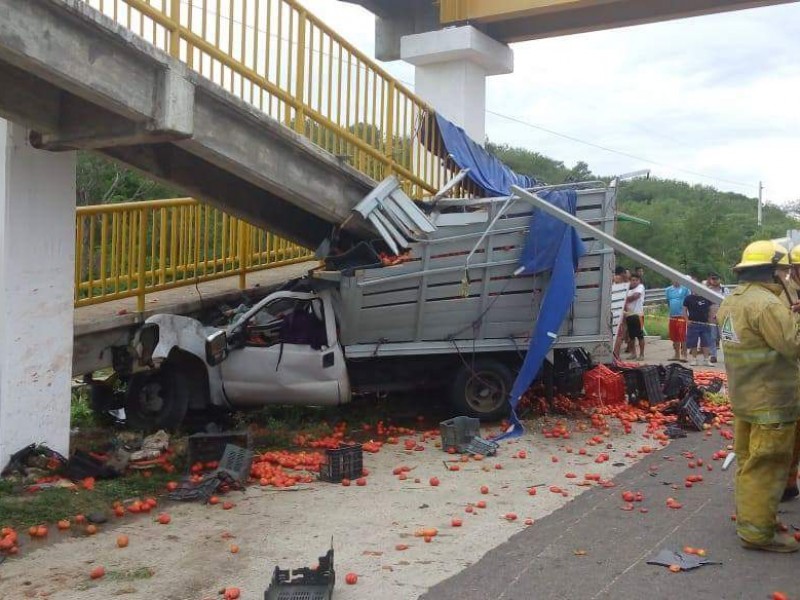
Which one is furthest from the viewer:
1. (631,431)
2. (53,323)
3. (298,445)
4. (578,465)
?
(631,431)

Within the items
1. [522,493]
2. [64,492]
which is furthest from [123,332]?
[522,493]

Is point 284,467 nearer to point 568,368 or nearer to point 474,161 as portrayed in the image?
point 568,368

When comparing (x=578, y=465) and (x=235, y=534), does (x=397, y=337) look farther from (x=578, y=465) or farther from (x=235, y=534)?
(x=235, y=534)

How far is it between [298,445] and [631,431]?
3910mm

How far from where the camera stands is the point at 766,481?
215 inches

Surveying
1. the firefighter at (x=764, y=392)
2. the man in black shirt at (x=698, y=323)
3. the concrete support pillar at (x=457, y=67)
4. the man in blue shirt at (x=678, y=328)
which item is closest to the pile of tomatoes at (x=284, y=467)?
the firefighter at (x=764, y=392)

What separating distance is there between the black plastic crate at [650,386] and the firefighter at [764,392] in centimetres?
539

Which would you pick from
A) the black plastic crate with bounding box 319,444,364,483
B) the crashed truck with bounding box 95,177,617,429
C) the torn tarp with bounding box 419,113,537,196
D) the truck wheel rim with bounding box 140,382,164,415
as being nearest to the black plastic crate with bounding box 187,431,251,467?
the black plastic crate with bounding box 319,444,364,483

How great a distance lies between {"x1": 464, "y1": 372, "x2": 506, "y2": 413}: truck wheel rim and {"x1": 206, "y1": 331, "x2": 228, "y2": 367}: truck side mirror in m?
2.93

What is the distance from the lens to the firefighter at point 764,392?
17.7 feet

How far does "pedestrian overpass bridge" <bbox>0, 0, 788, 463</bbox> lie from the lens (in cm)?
657

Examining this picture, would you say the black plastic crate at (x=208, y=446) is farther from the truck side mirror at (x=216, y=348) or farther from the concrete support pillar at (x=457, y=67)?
the concrete support pillar at (x=457, y=67)

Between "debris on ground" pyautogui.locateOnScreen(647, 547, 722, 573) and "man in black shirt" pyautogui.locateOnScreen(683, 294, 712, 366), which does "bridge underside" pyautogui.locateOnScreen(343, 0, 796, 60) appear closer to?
"man in black shirt" pyautogui.locateOnScreen(683, 294, 712, 366)

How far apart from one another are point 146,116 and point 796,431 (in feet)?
18.5
